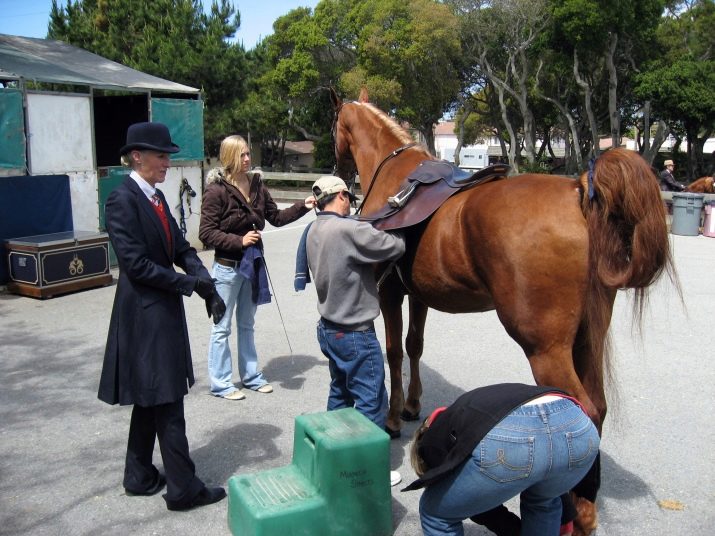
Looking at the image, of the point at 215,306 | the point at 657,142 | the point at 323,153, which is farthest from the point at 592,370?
the point at 323,153

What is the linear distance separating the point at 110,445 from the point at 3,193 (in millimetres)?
5356

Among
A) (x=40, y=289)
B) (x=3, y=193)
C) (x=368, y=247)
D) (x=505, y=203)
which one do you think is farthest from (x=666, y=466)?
(x=3, y=193)

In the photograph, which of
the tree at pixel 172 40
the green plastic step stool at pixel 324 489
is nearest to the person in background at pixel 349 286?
the green plastic step stool at pixel 324 489

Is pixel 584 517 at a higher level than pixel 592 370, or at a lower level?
lower

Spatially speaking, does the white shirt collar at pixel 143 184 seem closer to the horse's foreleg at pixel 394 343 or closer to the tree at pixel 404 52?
the horse's foreleg at pixel 394 343

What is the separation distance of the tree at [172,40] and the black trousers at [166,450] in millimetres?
16370

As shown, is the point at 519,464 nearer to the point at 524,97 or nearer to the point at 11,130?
the point at 11,130

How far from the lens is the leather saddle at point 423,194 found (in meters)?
3.36

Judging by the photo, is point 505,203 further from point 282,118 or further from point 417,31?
point 282,118

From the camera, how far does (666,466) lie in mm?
3662

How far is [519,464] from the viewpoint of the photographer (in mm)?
1958

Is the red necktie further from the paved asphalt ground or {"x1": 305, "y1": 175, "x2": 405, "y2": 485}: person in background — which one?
the paved asphalt ground

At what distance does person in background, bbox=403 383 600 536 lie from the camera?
6.43ft

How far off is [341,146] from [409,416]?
2.09 metres
